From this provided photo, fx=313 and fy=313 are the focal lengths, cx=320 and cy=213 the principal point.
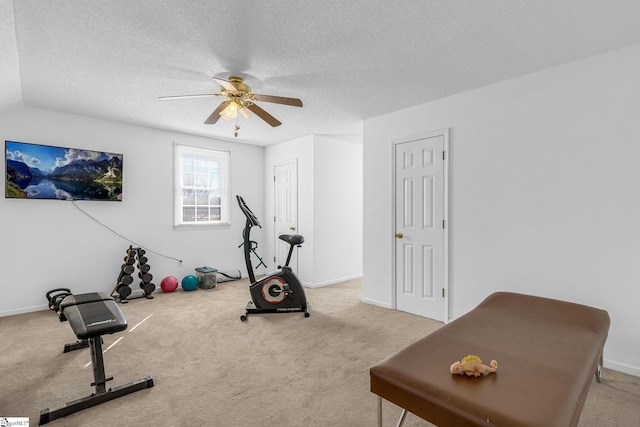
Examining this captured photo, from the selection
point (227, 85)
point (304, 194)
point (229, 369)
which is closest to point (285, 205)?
point (304, 194)

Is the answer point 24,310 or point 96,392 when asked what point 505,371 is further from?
point 24,310

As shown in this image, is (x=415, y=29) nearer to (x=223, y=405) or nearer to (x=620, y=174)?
(x=620, y=174)

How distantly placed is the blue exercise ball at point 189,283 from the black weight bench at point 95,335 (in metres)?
2.61

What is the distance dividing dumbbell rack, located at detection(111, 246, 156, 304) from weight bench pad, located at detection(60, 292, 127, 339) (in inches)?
80.8

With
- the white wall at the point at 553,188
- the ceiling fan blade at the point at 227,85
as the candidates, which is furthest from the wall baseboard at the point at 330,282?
the ceiling fan blade at the point at 227,85

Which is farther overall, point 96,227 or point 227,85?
point 96,227

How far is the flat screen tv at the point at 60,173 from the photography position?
3.78m

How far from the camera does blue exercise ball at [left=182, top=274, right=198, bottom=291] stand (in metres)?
4.93

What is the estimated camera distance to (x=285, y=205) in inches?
226

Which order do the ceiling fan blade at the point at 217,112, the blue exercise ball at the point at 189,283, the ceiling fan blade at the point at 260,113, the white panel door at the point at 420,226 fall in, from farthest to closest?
the blue exercise ball at the point at 189,283 → the white panel door at the point at 420,226 → the ceiling fan blade at the point at 260,113 → the ceiling fan blade at the point at 217,112

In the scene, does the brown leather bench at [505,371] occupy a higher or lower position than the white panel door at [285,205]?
lower

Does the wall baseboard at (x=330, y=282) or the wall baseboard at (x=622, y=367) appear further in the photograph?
the wall baseboard at (x=330, y=282)

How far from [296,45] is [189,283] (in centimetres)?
396

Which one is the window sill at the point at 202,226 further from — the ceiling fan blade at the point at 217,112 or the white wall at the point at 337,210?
the ceiling fan blade at the point at 217,112
